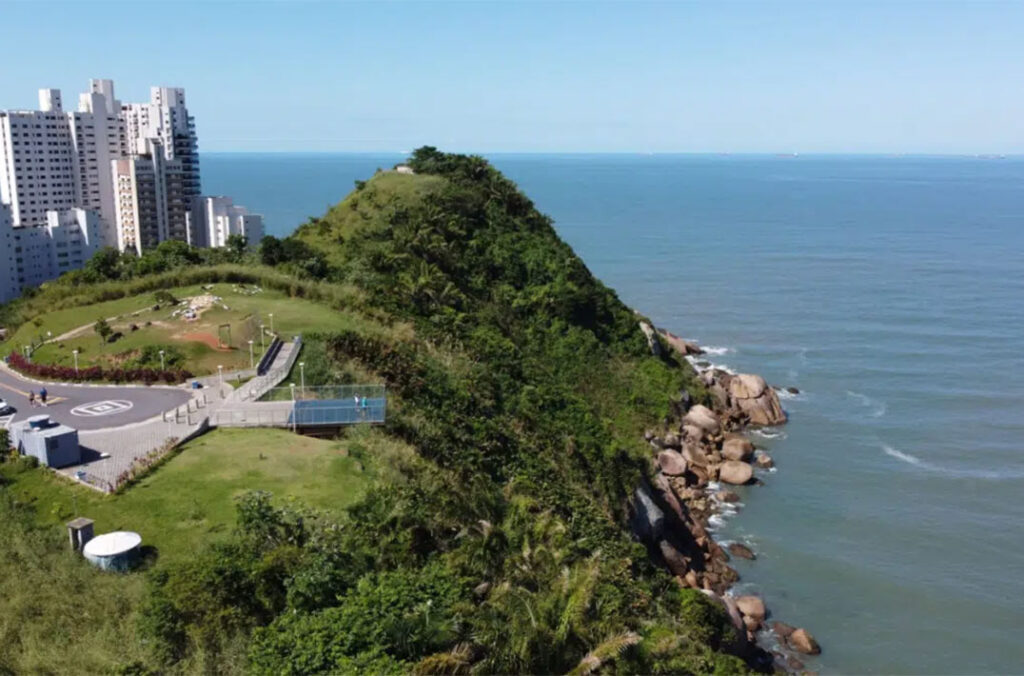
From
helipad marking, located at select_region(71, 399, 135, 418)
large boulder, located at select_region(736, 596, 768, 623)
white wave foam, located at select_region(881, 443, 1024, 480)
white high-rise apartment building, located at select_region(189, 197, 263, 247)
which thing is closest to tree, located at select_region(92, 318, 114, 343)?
helipad marking, located at select_region(71, 399, 135, 418)

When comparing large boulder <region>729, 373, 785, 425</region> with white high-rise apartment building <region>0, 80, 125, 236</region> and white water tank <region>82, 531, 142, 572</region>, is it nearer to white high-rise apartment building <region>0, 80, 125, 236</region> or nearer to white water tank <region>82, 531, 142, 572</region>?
white water tank <region>82, 531, 142, 572</region>

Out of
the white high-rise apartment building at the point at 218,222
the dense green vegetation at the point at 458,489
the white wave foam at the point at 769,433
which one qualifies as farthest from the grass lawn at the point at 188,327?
the white high-rise apartment building at the point at 218,222

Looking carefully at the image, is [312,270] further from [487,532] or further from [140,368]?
[487,532]

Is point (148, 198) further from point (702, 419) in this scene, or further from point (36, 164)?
point (702, 419)

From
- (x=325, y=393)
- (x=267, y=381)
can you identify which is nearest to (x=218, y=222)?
(x=267, y=381)

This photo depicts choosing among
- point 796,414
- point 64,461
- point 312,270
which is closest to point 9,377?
point 64,461

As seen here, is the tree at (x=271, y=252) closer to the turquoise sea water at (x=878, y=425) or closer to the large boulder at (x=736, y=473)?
the large boulder at (x=736, y=473)
